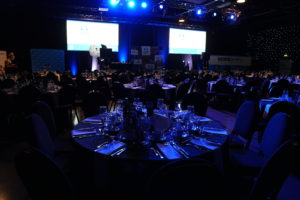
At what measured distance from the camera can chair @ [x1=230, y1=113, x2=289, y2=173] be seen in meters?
2.16

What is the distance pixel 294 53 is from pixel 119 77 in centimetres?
1075

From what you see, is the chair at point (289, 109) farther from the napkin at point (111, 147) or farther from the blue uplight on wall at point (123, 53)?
the blue uplight on wall at point (123, 53)

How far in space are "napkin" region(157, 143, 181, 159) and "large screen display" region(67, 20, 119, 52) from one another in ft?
35.9

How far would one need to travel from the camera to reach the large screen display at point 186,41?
14.2 meters

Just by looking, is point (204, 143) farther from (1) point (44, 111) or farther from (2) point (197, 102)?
(1) point (44, 111)

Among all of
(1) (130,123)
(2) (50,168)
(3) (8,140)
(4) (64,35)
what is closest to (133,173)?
(1) (130,123)

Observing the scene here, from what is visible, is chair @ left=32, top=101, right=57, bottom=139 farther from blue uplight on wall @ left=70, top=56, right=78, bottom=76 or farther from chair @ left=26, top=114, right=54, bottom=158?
blue uplight on wall @ left=70, top=56, right=78, bottom=76

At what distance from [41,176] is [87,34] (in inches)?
452

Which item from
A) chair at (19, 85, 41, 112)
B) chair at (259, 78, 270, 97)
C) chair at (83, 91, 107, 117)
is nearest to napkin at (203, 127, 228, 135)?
chair at (83, 91, 107, 117)

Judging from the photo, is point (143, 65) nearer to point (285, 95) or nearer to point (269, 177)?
point (285, 95)

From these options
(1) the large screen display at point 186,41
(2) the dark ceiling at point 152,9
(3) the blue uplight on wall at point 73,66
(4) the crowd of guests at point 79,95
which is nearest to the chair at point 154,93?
(4) the crowd of guests at point 79,95

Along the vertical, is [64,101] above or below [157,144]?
below

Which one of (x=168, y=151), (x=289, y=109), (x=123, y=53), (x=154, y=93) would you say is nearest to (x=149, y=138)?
(x=168, y=151)

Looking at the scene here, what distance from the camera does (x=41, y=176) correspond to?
1.25 m
